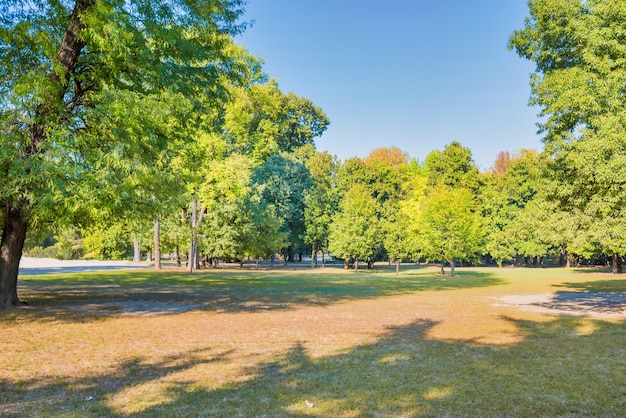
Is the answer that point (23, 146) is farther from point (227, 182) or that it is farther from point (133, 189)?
point (227, 182)

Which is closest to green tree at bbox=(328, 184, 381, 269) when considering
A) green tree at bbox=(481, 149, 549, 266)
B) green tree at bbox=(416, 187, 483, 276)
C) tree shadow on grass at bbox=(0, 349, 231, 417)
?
green tree at bbox=(416, 187, 483, 276)

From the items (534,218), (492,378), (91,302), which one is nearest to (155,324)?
(91,302)

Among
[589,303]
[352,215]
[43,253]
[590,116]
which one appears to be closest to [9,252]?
[590,116]

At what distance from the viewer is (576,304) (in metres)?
16.1

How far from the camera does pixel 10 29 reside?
35.4 feet

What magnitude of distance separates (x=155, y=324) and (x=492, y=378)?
7.92m

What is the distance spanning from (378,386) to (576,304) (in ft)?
44.7

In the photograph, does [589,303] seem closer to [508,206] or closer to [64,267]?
[64,267]

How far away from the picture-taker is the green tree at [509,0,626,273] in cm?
1213

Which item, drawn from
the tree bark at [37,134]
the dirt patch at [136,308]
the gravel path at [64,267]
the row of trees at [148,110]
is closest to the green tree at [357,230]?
the gravel path at [64,267]

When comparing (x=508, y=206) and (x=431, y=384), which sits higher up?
(x=508, y=206)

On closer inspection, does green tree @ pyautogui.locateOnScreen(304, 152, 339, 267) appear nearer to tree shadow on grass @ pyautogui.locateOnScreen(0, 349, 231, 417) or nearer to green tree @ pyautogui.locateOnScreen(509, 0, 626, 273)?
green tree @ pyautogui.locateOnScreen(509, 0, 626, 273)

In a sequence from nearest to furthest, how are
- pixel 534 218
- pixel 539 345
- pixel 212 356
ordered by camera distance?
pixel 212 356 → pixel 539 345 → pixel 534 218

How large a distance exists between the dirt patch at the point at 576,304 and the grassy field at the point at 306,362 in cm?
32
